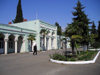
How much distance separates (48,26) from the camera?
3259 cm

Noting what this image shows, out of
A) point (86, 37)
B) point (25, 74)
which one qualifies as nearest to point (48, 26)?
point (86, 37)

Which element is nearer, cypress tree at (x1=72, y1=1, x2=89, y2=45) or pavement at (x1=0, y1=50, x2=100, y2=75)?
pavement at (x1=0, y1=50, x2=100, y2=75)

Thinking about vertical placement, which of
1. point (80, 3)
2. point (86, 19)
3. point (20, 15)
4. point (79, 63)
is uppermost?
point (20, 15)

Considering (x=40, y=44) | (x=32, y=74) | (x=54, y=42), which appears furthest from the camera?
(x=54, y=42)

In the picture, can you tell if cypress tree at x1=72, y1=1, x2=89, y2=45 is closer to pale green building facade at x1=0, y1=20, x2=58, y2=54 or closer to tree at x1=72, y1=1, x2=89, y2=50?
tree at x1=72, y1=1, x2=89, y2=50

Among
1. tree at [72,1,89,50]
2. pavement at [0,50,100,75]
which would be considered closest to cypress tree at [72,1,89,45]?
tree at [72,1,89,50]

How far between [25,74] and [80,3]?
17.2 metres

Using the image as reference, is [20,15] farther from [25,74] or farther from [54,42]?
[25,74]

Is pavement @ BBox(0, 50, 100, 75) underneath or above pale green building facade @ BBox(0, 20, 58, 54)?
underneath

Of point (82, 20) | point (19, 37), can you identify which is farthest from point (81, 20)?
point (19, 37)

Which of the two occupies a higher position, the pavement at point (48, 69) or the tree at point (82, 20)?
the tree at point (82, 20)

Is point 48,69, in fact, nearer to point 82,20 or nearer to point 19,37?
point 82,20

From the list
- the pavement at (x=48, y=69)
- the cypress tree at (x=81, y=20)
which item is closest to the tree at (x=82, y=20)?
the cypress tree at (x=81, y=20)

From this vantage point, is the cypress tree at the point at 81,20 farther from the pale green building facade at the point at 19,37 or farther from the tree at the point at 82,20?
the pale green building facade at the point at 19,37
